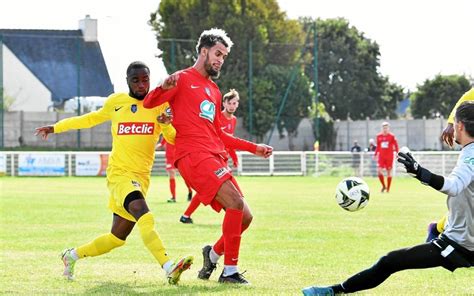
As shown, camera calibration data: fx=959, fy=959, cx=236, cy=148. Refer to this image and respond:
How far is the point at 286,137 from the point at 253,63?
15.3 ft

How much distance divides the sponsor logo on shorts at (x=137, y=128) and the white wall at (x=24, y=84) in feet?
193

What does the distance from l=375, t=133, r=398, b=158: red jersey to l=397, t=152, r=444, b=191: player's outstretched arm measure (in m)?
24.6

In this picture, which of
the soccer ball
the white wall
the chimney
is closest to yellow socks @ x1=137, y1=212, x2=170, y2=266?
the soccer ball

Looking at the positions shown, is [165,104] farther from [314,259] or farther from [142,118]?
[314,259]

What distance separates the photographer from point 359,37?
87.4m

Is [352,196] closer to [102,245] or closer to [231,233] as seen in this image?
[231,233]

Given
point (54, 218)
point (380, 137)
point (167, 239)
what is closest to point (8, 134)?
point (380, 137)

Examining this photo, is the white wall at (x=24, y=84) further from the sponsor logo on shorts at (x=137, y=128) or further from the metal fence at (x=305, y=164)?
the sponsor logo on shorts at (x=137, y=128)

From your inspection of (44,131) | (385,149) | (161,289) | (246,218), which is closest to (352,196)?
(246,218)

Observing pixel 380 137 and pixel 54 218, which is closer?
pixel 54 218

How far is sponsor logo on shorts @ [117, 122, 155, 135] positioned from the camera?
927cm

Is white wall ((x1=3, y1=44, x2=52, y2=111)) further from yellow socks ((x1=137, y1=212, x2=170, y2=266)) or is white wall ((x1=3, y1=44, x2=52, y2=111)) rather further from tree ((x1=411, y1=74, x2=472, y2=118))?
yellow socks ((x1=137, y1=212, x2=170, y2=266))

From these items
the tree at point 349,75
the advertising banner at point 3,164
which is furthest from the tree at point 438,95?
the advertising banner at point 3,164

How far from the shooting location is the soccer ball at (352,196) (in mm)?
9539
